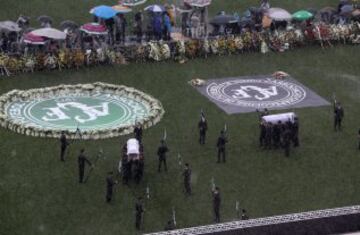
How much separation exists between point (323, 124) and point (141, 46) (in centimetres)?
1193

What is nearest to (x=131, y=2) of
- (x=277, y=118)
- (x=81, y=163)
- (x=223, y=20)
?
(x=223, y=20)

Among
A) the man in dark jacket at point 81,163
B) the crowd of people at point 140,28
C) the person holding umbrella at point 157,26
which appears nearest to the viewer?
the man in dark jacket at point 81,163

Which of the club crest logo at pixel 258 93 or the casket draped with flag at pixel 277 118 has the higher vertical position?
the casket draped with flag at pixel 277 118

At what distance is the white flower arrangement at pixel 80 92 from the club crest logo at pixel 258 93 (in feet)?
12.0

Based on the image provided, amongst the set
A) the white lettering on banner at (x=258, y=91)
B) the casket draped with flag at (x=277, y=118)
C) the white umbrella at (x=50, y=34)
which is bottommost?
the white lettering on banner at (x=258, y=91)

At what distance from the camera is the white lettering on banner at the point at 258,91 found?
41169 mm

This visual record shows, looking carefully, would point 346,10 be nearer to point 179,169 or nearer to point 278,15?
point 278,15

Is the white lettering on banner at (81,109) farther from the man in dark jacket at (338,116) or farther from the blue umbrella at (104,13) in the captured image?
the man in dark jacket at (338,116)

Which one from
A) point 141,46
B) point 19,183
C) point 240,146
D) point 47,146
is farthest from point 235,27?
point 19,183

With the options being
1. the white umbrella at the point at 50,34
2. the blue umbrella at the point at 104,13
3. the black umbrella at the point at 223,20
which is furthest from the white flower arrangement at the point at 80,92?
the black umbrella at the point at 223,20

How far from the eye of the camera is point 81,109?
126ft

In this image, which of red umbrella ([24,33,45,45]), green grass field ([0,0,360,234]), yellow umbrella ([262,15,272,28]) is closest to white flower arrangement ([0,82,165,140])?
green grass field ([0,0,360,234])

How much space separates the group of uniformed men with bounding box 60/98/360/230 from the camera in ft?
94.8

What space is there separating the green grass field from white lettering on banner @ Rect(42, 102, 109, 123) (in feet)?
8.35
